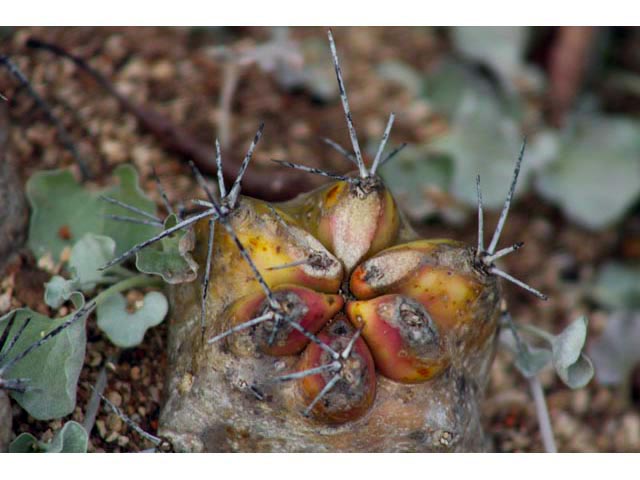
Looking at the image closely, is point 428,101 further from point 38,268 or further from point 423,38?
point 38,268

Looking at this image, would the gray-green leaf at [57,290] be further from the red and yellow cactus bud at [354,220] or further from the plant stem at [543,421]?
the plant stem at [543,421]

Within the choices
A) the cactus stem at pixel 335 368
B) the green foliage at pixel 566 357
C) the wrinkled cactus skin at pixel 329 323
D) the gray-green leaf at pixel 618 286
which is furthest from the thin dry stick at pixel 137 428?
the gray-green leaf at pixel 618 286

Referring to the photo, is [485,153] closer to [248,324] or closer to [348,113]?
[348,113]

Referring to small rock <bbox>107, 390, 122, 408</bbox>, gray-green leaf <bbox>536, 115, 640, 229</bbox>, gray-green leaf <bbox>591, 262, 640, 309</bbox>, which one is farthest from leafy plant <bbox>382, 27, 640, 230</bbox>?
small rock <bbox>107, 390, 122, 408</bbox>

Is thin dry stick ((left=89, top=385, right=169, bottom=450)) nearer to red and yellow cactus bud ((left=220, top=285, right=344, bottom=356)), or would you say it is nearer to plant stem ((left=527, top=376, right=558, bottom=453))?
red and yellow cactus bud ((left=220, top=285, right=344, bottom=356))

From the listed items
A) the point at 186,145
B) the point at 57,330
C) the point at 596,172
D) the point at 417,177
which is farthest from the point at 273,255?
the point at 596,172

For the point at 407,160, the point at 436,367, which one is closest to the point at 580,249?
the point at 407,160
